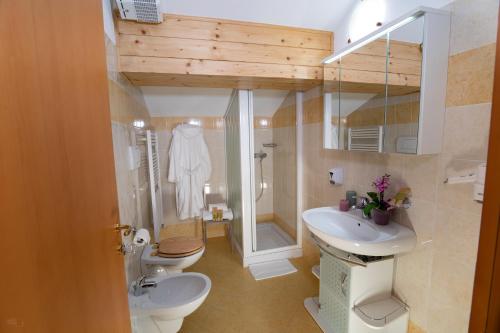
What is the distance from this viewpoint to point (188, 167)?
310 cm

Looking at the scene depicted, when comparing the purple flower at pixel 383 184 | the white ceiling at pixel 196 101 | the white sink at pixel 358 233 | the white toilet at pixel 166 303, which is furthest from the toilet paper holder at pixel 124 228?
the white ceiling at pixel 196 101

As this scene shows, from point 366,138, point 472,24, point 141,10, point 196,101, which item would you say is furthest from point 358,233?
point 196,101

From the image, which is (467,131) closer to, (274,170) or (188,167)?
(274,170)

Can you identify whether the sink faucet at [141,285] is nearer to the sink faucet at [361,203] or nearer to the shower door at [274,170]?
the shower door at [274,170]

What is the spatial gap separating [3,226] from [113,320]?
28.5 inches

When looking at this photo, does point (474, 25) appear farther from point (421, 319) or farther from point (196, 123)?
point (196, 123)

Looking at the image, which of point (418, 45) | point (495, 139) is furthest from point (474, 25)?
point (495, 139)

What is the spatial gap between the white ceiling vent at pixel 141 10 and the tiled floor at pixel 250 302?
2.39 metres

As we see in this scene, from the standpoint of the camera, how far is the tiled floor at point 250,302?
1845 mm

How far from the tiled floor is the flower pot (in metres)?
1.01

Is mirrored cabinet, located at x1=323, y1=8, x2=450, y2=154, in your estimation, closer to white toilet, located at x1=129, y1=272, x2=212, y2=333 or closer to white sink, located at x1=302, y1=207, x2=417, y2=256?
white sink, located at x1=302, y1=207, x2=417, y2=256

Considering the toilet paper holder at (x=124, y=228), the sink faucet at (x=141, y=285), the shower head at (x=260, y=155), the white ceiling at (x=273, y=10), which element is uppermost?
the white ceiling at (x=273, y=10)

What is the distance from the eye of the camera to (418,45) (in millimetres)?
1211

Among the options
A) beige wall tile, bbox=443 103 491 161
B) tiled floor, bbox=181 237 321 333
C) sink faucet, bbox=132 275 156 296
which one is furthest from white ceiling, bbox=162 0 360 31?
tiled floor, bbox=181 237 321 333
